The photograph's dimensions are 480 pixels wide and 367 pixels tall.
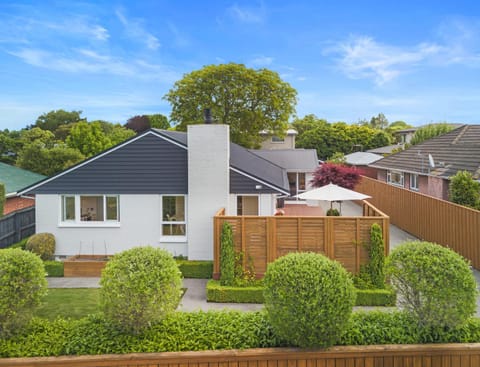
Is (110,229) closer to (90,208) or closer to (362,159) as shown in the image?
(90,208)

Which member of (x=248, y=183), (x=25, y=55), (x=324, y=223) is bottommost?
(x=324, y=223)

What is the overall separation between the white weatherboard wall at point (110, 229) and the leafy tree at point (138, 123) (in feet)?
221

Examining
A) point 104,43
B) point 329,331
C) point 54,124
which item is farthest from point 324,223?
point 54,124

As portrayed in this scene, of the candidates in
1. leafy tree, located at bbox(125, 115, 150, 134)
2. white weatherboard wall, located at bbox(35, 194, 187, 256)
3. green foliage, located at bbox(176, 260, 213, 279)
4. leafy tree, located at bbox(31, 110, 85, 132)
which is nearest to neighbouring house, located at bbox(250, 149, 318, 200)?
white weatherboard wall, located at bbox(35, 194, 187, 256)

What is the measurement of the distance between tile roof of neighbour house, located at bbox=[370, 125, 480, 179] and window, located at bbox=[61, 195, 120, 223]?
16.1 m

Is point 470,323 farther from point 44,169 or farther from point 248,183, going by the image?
point 44,169

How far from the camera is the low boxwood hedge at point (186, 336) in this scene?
5.69 meters

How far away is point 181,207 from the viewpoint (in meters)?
14.3

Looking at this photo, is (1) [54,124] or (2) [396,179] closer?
(2) [396,179]

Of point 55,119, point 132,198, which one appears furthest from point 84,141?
point 55,119

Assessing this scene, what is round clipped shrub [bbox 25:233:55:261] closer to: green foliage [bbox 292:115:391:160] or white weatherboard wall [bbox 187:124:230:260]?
white weatherboard wall [bbox 187:124:230:260]

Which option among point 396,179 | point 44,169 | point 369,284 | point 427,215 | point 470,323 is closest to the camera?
point 470,323

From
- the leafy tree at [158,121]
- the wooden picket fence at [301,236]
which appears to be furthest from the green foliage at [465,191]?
the leafy tree at [158,121]

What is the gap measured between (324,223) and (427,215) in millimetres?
8539
